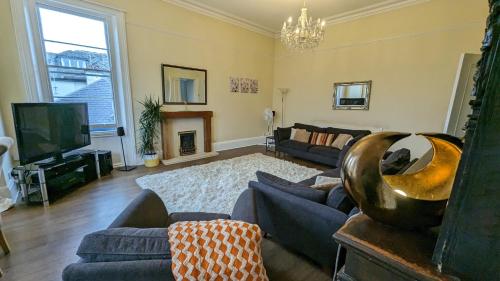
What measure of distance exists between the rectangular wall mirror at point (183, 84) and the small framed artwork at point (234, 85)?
77cm

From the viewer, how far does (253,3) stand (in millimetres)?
4488

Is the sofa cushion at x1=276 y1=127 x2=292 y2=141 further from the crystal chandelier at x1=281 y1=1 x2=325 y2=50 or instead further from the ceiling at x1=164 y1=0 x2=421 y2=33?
the ceiling at x1=164 y1=0 x2=421 y2=33

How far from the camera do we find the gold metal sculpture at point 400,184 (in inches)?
23.0

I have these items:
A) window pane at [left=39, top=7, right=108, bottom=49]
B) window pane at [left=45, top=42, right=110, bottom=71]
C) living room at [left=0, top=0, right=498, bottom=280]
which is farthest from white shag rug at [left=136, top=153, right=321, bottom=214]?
window pane at [left=39, top=7, right=108, bottom=49]

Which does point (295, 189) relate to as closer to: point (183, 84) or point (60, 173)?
point (60, 173)

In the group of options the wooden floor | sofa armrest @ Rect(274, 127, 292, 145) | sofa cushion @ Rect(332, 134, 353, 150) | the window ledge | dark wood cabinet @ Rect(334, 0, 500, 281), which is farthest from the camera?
sofa armrest @ Rect(274, 127, 292, 145)

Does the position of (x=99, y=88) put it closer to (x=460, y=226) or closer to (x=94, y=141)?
(x=94, y=141)

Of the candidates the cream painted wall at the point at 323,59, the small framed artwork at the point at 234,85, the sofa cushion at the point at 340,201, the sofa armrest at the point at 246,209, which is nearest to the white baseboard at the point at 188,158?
the cream painted wall at the point at 323,59

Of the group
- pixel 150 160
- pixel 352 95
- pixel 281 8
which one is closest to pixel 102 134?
pixel 150 160

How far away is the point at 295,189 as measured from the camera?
1.69 m

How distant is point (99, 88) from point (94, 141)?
3.16ft

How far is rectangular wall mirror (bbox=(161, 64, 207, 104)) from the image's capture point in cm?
456

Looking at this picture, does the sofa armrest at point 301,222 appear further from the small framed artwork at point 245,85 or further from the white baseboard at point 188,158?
the small framed artwork at point 245,85

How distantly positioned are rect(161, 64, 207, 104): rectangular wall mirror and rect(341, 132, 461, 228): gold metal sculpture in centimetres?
459
